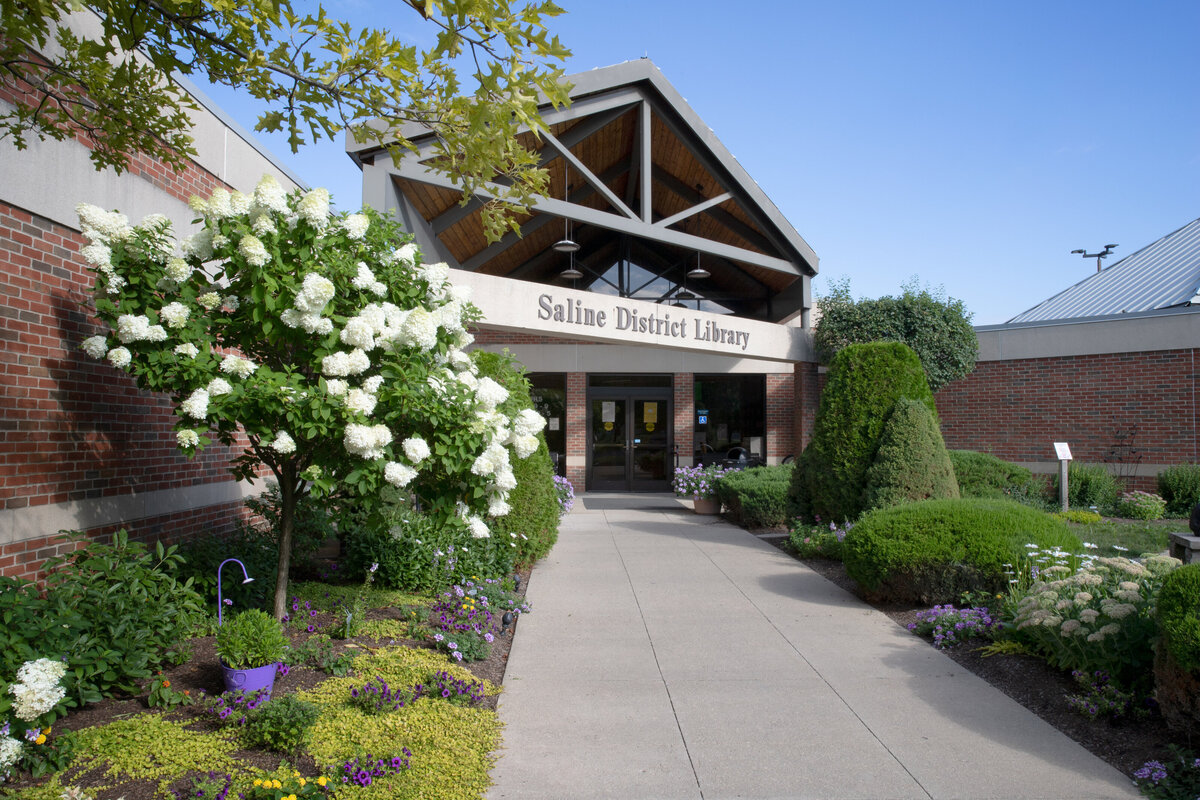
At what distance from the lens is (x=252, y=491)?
26.8ft

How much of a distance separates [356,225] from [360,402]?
1196 mm

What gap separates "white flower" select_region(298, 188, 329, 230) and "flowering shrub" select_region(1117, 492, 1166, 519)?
13.2m

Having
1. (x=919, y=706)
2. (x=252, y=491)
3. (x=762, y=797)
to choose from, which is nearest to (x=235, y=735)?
(x=762, y=797)

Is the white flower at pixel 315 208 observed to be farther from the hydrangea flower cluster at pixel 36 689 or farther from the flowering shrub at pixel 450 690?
the flowering shrub at pixel 450 690

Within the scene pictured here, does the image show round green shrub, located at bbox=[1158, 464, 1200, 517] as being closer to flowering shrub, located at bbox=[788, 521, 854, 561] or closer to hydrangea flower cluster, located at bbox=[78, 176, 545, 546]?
flowering shrub, located at bbox=[788, 521, 854, 561]

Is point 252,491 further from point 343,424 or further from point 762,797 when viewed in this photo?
point 762,797

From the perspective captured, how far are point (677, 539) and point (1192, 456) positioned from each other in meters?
9.57

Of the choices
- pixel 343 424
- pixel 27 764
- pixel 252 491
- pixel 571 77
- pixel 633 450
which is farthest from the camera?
pixel 633 450

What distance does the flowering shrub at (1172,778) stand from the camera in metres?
3.44

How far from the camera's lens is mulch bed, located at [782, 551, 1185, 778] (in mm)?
3887

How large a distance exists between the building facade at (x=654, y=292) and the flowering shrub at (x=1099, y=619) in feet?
30.0

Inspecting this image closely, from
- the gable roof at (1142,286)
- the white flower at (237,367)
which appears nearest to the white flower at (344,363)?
the white flower at (237,367)

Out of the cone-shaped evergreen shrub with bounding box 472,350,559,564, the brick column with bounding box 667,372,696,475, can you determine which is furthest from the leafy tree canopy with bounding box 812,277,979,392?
the cone-shaped evergreen shrub with bounding box 472,350,559,564

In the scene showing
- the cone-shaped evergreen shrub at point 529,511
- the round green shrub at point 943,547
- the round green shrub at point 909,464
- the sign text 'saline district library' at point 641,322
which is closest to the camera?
the round green shrub at point 943,547
